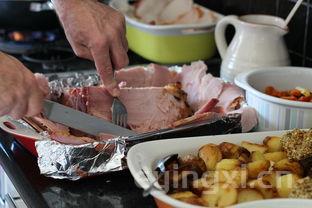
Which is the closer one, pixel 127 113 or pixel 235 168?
pixel 235 168

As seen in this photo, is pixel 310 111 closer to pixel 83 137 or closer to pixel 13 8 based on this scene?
pixel 83 137

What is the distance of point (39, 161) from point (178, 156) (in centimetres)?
24

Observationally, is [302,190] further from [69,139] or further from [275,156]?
[69,139]

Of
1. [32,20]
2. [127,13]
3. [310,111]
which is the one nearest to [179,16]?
[127,13]

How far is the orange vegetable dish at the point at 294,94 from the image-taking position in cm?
121

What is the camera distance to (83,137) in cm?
113

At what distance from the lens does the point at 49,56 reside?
5.99 ft

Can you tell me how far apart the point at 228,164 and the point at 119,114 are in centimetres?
35

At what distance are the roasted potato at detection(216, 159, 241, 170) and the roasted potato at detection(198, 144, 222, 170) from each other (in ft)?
0.04

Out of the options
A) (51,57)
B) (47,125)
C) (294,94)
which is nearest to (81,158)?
(47,125)

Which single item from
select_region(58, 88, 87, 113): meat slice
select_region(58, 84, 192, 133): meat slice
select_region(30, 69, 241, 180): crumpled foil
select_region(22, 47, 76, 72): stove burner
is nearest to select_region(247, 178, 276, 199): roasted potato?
select_region(30, 69, 241, 180): crumpled foil

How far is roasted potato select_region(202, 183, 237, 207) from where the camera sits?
0.88m

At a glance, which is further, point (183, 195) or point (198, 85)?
point (198, 85)

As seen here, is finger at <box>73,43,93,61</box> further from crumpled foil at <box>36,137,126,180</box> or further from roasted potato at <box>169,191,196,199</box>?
roasted potato at <box>169,191,196,199</box>
